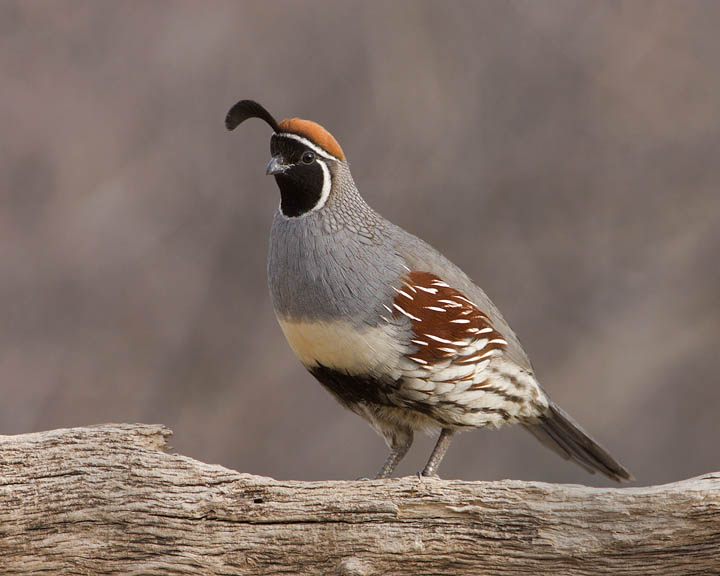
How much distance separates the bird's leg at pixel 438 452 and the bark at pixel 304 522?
1.05 feet

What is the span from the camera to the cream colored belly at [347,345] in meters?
2.71

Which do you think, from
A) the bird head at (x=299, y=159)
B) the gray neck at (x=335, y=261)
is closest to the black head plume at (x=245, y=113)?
the bird head at (x=299, y=159)

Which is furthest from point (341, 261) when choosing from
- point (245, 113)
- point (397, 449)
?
point (397, 449)

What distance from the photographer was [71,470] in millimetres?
2555

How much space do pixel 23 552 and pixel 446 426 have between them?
1.24 meters

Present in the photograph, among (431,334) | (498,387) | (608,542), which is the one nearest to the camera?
(608,542)

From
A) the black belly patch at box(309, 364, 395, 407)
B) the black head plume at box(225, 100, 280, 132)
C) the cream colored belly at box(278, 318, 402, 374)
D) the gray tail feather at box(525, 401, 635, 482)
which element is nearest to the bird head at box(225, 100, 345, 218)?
the black head plume at box(225, 100, 280, 132)

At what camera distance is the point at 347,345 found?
2705 mm

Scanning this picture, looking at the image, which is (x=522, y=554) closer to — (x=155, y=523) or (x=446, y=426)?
(x=446, y=426)

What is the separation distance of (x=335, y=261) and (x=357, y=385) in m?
0.36

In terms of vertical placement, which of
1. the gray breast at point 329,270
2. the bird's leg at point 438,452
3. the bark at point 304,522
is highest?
the gray breast at point 329,270

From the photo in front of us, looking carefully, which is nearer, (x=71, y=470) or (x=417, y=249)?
(x=71, y=470)

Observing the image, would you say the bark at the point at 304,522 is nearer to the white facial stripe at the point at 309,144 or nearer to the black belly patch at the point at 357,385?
the black belly patch at the point at 357,385

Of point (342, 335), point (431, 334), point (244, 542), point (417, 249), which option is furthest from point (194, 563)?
point (417, 249)
